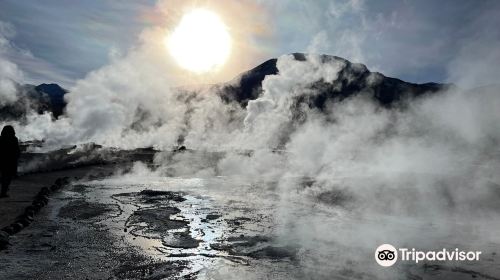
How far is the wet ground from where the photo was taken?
323 inches

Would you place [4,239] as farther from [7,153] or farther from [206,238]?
[7,153]

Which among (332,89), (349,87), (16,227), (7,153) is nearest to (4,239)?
(16,227)

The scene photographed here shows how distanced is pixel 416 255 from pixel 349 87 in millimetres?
119226

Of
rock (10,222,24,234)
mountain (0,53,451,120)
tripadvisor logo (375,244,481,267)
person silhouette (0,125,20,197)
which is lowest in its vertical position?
tripadvisor logo (375,244,481,267)

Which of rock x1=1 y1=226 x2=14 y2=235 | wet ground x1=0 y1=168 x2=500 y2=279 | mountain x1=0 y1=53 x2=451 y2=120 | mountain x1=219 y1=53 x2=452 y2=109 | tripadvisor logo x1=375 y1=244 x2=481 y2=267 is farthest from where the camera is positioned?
mountain x1=219 y1=53 x2=452 y2=109

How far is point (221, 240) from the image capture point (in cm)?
1050

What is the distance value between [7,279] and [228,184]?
608 inches

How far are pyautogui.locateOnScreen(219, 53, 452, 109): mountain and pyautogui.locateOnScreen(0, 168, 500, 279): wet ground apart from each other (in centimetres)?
9500

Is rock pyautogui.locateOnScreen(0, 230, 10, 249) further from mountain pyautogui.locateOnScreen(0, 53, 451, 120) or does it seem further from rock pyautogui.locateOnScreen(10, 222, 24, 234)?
mountain pyautogui.locateOnScreen(0, 53, 451, 120)

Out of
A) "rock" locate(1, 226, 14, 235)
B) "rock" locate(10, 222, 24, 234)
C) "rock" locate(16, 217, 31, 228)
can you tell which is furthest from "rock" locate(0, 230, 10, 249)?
"rock" locate(16, 217, 31, 228)

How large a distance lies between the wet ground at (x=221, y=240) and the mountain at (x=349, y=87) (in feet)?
312

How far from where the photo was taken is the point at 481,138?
1781 inches

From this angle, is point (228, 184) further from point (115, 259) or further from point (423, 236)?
point (115, 259)

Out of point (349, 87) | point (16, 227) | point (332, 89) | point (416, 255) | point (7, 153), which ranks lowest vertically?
point (416, 255)
